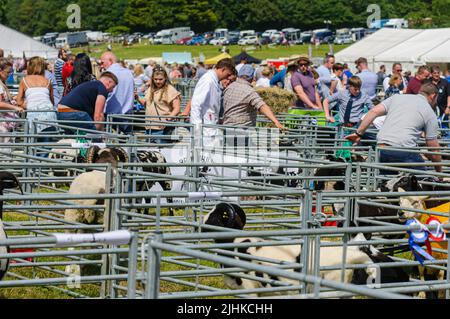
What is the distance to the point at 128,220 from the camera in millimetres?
8688

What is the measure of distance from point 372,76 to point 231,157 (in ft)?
25.6

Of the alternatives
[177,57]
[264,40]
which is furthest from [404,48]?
[264,40]

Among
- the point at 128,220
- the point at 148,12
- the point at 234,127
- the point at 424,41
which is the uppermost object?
the point at 148,12

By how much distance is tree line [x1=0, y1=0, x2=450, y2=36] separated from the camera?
453 ft

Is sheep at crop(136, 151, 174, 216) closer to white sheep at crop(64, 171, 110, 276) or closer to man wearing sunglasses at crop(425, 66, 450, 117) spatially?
white sheep at crop(64, 171, 110, 276)

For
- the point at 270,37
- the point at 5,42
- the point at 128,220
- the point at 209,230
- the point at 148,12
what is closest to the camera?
the point at 209,230

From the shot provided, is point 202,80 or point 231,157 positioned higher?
point 202,80

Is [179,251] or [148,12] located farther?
[148,12]

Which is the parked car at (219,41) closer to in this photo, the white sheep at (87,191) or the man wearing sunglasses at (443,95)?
the man wearing sunglasses at (443,95)

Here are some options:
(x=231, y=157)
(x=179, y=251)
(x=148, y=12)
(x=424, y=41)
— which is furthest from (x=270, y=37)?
(x=179, y=251)

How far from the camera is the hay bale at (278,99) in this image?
18.5 meters

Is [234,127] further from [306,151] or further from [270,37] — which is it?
[270,37]

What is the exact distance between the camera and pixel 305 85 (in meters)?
17.5
